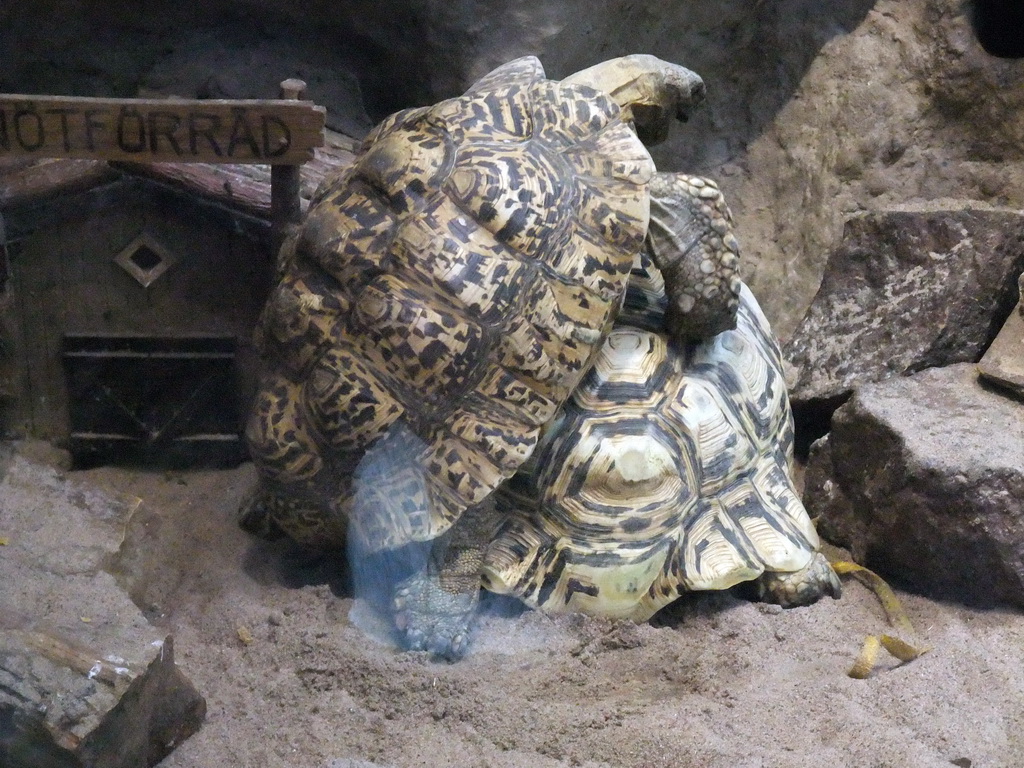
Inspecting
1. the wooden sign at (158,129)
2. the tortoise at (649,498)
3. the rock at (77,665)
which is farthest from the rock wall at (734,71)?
the rock at (77,665)

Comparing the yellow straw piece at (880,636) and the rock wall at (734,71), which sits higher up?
the rock wall at (734,71)

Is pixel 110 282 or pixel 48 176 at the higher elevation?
pixel 48 176

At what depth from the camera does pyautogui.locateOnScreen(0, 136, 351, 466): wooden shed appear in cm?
376

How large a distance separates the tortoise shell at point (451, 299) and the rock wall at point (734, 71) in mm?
1208

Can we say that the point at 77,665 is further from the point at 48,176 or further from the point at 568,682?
the point at 48,176

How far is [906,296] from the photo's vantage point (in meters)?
4.10

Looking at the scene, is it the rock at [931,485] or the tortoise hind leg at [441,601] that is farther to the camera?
the rock at [931,485]

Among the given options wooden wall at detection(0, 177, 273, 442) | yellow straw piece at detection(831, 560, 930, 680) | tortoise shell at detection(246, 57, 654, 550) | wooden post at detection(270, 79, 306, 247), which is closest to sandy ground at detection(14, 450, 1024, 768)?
yellow straw piece at detection(831, 560, 930, 680)

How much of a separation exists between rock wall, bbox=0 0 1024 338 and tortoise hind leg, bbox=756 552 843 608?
145 centimetres

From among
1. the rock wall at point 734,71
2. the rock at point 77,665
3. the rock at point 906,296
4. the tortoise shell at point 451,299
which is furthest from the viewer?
the rock wall at point 734,71

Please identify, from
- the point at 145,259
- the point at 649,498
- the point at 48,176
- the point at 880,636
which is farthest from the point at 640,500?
the point at 48,176

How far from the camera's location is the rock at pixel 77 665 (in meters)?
2.19

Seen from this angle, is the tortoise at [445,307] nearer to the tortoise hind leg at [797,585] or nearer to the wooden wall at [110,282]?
the wooden wall at [110,282]

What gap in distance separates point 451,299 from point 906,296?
2.04m
